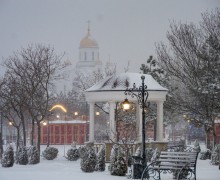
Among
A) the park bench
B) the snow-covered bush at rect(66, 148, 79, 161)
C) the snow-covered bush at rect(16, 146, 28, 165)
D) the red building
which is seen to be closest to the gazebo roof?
the snow-covered bush at rect(66, 148, 79, 161)

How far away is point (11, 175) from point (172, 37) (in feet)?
48.8

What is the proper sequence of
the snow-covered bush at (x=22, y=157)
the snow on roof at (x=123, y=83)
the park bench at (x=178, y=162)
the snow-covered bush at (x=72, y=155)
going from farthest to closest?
the snow-covered bush at (x=72, y=155) → the snow on roof at (x=123, y=83) → the snow-covered bush at (x=22, y=157) → the park bench at (x=178, y=162)

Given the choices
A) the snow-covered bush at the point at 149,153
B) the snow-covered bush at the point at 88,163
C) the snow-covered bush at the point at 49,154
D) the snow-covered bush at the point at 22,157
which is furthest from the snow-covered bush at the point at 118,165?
the snow-covered bush at the point at 49,154

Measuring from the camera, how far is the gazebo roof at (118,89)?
28.7 meters

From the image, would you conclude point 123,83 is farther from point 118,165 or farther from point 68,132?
point 68,132

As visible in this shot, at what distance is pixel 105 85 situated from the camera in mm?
29641

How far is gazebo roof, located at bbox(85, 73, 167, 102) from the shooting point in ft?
94.3

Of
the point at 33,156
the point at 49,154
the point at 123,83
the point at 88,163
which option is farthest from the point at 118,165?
the point at 49,154

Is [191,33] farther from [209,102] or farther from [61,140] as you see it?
[61,140]

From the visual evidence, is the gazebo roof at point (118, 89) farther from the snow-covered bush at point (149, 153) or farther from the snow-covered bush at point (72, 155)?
the snow-covered bush at point (72, 155)

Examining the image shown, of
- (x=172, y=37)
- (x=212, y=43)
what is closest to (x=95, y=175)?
(x=212, y=43)

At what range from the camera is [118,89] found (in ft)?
94.0

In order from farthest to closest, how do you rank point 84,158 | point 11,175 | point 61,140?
point 61,140 → point 84,158 → point 11,175

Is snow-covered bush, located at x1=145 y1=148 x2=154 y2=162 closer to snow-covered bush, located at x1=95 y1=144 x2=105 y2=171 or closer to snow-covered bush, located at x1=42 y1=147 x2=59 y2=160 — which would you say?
snow-covered bush, located at x1=95 y1=144 x2=105 y2=171
